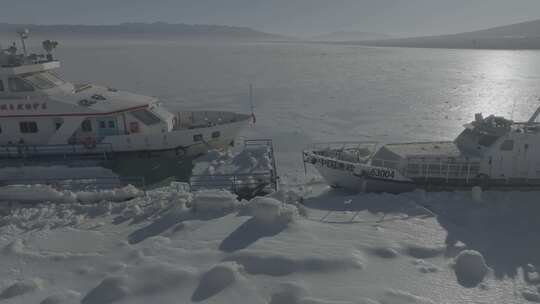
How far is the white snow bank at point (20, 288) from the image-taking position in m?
7.85

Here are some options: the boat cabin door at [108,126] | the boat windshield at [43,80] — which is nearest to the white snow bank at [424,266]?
the boat cabin door at [108,126]

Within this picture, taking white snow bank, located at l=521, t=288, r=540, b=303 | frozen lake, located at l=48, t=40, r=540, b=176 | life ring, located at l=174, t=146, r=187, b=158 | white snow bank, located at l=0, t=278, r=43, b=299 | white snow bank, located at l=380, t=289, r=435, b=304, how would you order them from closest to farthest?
1. white snow bank, located at l=380, t=289, r=435, b=304
2. white snow bank, located at l=0, t=278, r=43, b=299
3. white snow bank, located at l=521, t=288, r=540, b=303
4. life ring, located at l=174, t=146, r=187, b=158
5. frozen lake, located at l=48, t=40, r=540, b=176

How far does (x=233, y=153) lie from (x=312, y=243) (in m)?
8.07

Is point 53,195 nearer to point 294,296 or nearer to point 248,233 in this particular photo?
point 248,233

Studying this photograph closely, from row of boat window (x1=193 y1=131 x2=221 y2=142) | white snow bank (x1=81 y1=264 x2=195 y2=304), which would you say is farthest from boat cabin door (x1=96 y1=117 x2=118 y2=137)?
white snow bank (x1=81 y1=264 x2=195 y2=304)

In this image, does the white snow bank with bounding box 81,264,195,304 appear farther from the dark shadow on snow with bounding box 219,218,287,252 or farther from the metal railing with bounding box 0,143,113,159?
the metal railing with bounding box 0,143,113,159

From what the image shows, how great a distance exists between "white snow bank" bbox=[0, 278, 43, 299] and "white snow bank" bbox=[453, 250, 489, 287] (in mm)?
8649

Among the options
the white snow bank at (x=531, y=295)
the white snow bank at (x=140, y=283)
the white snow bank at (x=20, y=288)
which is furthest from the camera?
the white snow bank at (x=531, y=295)

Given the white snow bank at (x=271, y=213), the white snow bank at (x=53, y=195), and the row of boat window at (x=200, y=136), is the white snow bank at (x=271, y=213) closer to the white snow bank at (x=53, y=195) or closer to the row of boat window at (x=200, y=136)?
the white snow bank at (x=53, y=195)

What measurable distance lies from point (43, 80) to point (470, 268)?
16973mm

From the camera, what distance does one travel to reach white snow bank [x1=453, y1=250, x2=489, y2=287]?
8.59 m

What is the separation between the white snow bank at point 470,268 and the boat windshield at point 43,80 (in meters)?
16.4

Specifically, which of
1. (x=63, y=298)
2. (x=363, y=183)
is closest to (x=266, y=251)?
(x=63, y=298)

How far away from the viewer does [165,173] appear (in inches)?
607
